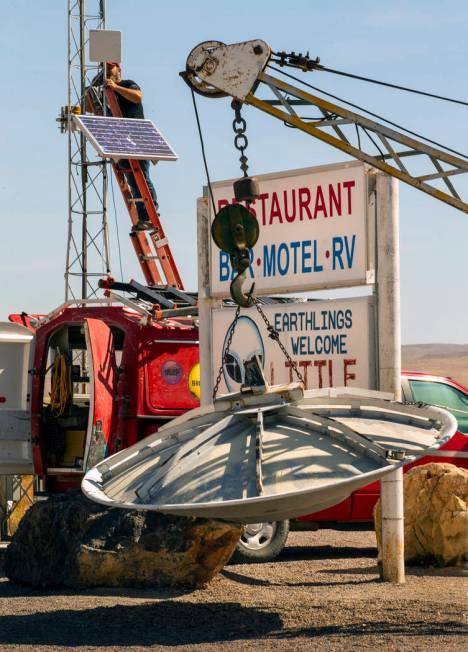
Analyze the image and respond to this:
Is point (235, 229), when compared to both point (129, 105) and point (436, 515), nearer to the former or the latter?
point (436, 515)

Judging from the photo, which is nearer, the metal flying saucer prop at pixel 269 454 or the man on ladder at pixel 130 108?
the metal flying saucer prop at pixel 269 454

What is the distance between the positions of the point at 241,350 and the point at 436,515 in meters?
2.51

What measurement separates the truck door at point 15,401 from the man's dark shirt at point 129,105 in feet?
32.1

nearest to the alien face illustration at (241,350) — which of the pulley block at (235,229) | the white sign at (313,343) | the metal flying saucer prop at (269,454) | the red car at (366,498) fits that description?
the white sign at (313,343)

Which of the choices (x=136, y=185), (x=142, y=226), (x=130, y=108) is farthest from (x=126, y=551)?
(x=130, y=108)

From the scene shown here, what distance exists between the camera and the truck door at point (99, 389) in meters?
14.4

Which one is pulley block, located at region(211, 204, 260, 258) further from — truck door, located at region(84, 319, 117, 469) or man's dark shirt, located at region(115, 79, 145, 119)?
man's dark shirt, located at region(115, 79, 145, 119)

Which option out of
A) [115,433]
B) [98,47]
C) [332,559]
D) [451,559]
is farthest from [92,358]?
[98,47]

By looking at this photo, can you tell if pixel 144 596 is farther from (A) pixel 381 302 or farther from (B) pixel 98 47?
(B) pixel 98 47

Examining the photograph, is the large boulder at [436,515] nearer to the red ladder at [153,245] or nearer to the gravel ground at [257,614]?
the gravel ground at [257,614]

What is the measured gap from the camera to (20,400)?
16531 millimetres

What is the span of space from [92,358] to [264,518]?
4.95 metres

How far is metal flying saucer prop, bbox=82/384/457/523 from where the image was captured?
947 cm

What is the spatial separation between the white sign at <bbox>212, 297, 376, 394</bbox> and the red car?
3.97 feet
